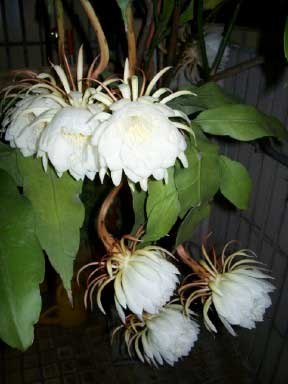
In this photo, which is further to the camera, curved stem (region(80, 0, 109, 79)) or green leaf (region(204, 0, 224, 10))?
green leaf (region(204, 0, 224, 10))

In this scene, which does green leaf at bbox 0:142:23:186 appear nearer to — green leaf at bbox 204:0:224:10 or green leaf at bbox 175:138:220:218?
green leaf at bbox 175:138:220:218

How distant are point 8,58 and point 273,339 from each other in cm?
150

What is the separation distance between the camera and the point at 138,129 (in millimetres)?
343

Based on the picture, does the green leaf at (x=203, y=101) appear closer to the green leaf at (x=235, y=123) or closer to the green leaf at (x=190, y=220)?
the green leaf at (x=235, y=123)

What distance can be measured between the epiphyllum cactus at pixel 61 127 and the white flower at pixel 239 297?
0.32 metres

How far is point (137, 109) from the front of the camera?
1.07 feet

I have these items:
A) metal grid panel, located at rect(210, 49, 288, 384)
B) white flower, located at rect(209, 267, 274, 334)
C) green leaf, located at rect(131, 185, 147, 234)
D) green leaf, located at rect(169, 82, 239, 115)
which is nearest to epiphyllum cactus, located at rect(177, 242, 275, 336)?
white flower, located at rect(209, 267, 274, 334)

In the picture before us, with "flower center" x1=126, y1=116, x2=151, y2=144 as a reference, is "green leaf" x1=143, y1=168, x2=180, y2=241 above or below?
below

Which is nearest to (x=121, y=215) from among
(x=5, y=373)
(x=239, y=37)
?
(x=239, y=37)

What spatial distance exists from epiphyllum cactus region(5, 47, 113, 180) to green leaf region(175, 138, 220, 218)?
0.36ft

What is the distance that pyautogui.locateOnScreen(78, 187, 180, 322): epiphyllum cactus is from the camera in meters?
0.46

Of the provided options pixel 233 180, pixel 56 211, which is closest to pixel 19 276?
pixel 56 211

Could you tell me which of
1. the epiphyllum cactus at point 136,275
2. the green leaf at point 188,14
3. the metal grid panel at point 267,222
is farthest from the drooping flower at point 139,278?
the metal grid panel at point 267,222

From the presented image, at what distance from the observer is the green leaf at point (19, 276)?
341 mm
